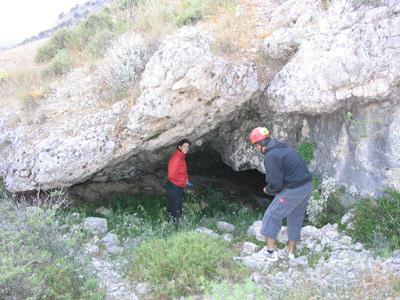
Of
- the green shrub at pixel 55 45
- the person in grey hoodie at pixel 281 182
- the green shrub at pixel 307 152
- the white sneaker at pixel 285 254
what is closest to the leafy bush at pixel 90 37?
the green shrub at pixel 55 45

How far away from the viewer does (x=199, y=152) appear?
36.3 feet

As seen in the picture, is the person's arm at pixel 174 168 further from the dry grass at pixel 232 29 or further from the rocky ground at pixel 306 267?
the dry grass at pixel 232 29

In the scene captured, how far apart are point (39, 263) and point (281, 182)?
338 centimetres

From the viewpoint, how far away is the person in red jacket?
27.8 feet

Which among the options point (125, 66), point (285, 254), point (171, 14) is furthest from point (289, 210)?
point (171, 14)

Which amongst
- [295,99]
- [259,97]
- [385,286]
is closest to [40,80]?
[259,97]

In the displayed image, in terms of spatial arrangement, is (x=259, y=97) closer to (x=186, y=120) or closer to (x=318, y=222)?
(x=186, y=120)

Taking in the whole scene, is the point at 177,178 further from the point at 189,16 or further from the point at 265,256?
the point at 189,16

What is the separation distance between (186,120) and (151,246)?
252cm

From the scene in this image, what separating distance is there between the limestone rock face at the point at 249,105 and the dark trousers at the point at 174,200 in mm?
865

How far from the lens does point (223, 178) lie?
11883mm

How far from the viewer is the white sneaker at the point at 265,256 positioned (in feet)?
21.6

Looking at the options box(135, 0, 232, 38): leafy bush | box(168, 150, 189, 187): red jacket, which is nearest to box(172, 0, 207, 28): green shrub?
box(135, 0, 232, 38): leafy bush

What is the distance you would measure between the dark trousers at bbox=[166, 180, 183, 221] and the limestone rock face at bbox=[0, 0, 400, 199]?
87 centimetres
